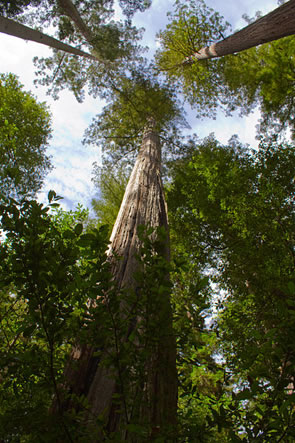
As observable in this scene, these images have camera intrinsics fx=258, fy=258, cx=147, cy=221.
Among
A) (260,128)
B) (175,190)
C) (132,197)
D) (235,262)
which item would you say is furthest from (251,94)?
(132,197)

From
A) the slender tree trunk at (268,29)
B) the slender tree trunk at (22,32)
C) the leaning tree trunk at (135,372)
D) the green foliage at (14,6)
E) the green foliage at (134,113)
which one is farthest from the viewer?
the green foliage at (134,113)

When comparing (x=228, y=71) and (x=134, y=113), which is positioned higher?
(x=228, y=71)

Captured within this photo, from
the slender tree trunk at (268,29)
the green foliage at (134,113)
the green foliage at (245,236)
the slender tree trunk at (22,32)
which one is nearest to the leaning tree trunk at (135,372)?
the green foliage at (245,236)

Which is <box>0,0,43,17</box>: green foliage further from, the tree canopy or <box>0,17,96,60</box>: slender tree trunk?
<box>0,17,96,60</box>: slender tree trunk

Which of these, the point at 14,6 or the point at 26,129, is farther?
the point at 26,129

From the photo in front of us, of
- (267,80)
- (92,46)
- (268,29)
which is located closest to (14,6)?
(92,46)

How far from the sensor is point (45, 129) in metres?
11.3

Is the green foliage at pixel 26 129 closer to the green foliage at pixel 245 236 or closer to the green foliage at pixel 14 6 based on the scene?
the green foliage at pixel 14 6

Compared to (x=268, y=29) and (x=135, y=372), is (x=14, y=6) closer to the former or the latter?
(x=268, y=29)

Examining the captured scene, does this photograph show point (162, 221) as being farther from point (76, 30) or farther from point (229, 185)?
point (76, 30)

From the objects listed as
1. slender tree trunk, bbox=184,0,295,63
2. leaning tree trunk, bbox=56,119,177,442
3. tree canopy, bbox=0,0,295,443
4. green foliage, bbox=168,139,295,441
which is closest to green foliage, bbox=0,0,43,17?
tree canopy, bbox=0,0,295,443

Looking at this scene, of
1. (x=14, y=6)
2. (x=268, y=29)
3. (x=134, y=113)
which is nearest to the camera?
(x=268, y=29)

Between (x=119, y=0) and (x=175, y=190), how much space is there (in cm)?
651

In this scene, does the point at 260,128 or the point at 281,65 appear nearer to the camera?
the point at 281,65
